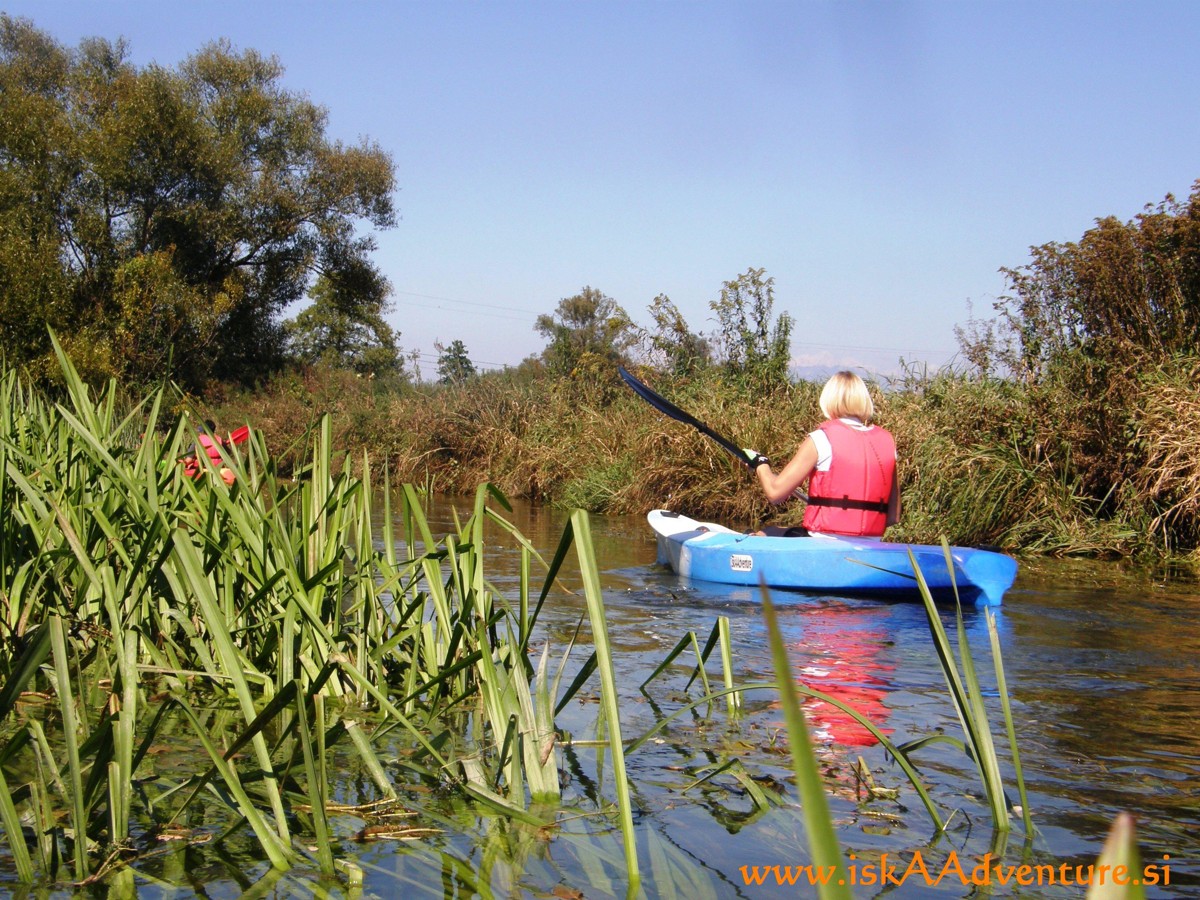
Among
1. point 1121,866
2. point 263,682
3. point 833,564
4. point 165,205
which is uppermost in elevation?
point 165,205

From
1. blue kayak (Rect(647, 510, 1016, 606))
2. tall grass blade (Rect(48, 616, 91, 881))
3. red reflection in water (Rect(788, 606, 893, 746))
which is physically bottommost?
red reflection in water (Rect(788, 606, 893, 746))

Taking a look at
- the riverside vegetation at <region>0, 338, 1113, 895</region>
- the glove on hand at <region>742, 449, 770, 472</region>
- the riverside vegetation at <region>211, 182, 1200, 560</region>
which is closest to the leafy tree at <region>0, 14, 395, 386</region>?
the riverside vegetation at <region>211, 182, 1200, 560</region>

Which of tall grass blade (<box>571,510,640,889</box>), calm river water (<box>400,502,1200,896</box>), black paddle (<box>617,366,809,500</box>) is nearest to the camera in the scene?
tall grass blade (<box>571,510,640,889</box>)

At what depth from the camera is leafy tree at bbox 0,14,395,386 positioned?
20.2m

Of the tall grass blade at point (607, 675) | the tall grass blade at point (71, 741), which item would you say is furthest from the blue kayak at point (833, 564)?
the tall grass blade at point (71, 741)

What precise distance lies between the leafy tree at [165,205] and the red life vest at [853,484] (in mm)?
15365

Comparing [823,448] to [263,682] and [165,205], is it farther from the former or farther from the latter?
[165,205]

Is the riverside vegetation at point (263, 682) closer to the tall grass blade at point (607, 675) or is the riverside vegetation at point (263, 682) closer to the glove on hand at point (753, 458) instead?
the tall grass blade at point (607, 675)

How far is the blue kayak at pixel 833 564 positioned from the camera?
20.6 feet

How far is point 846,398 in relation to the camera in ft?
22.6

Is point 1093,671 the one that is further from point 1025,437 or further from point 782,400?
point 782,400

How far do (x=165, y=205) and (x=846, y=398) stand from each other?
19.4 meters

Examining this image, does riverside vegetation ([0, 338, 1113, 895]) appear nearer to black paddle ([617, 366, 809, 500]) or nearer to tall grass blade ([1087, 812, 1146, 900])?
tall grass blade ([1087, 812, 1146, 900])

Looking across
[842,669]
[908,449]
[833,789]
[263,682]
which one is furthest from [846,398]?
[263,682]
